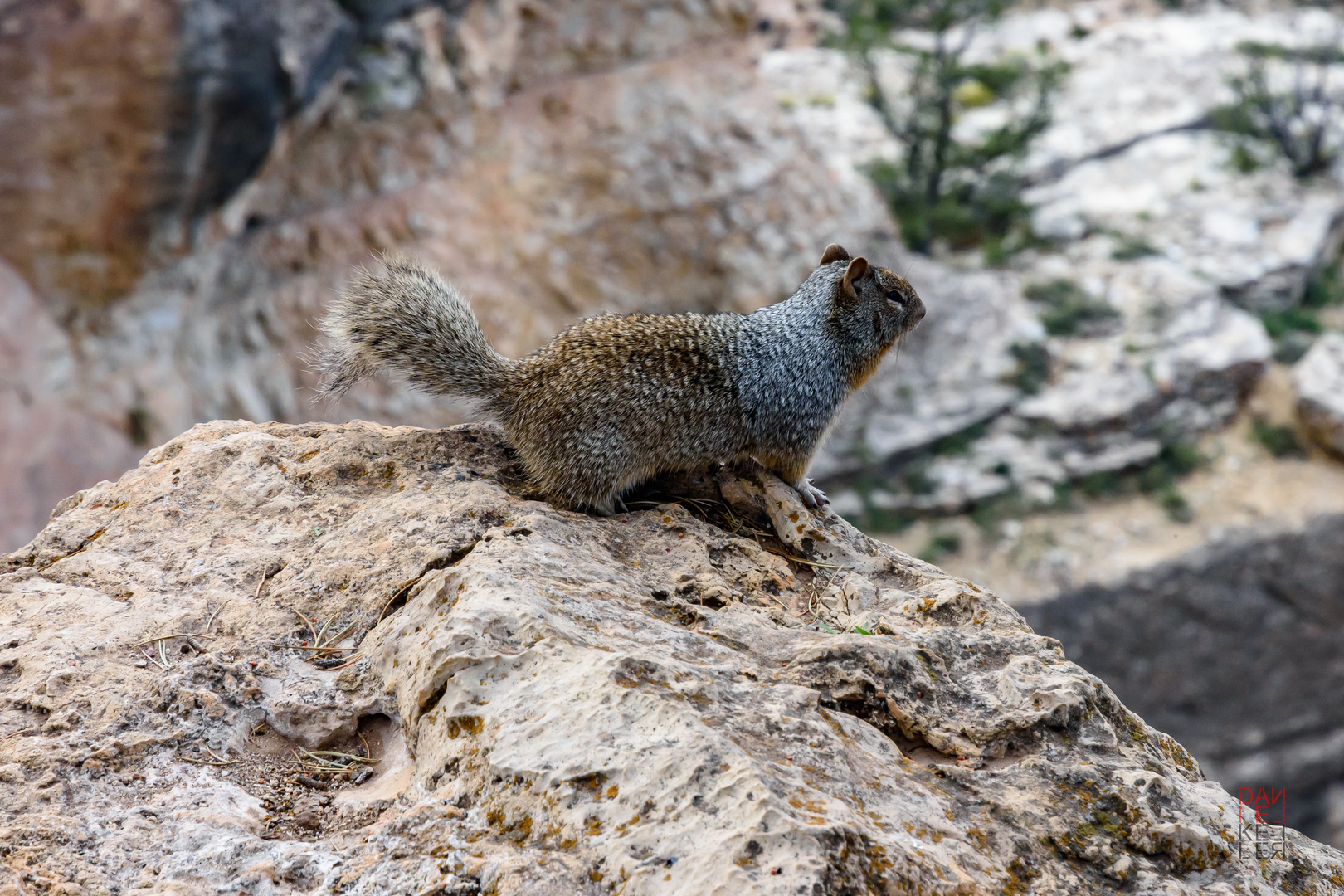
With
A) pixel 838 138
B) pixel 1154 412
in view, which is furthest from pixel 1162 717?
pixel 838 138

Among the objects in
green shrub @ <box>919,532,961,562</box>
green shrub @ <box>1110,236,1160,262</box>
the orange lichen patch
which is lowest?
green shrub @ <box>919,532,961,562</box>

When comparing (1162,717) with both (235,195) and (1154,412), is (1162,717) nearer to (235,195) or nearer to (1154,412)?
(1154,412)

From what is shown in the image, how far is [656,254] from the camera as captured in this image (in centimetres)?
1581

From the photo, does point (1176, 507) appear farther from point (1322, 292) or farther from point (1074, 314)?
point (1322, 292)

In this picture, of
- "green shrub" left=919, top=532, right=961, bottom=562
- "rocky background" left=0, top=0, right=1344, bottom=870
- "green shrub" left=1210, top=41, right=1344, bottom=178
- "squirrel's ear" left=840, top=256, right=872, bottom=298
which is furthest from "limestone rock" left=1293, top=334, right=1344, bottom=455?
"squirrel's ear" left=840, top=256, right=872, bottom=298

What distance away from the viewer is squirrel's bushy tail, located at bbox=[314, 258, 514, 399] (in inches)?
180

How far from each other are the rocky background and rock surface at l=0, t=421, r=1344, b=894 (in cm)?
933

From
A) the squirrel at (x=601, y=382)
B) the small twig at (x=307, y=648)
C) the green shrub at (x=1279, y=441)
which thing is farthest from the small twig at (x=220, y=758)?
the green shrub at (x=1279, y=441)

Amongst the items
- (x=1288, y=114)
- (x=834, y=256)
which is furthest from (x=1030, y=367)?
(x=834, y=256)

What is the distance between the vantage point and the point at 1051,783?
3021 mm

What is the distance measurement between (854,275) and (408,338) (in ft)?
7.90

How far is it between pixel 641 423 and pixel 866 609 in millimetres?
1279

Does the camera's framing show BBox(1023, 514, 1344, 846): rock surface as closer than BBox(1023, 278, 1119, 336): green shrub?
Yes

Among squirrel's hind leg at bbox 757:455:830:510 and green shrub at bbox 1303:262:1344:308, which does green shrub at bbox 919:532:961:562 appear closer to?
green shrub at bbox 1303:262:1344:308
